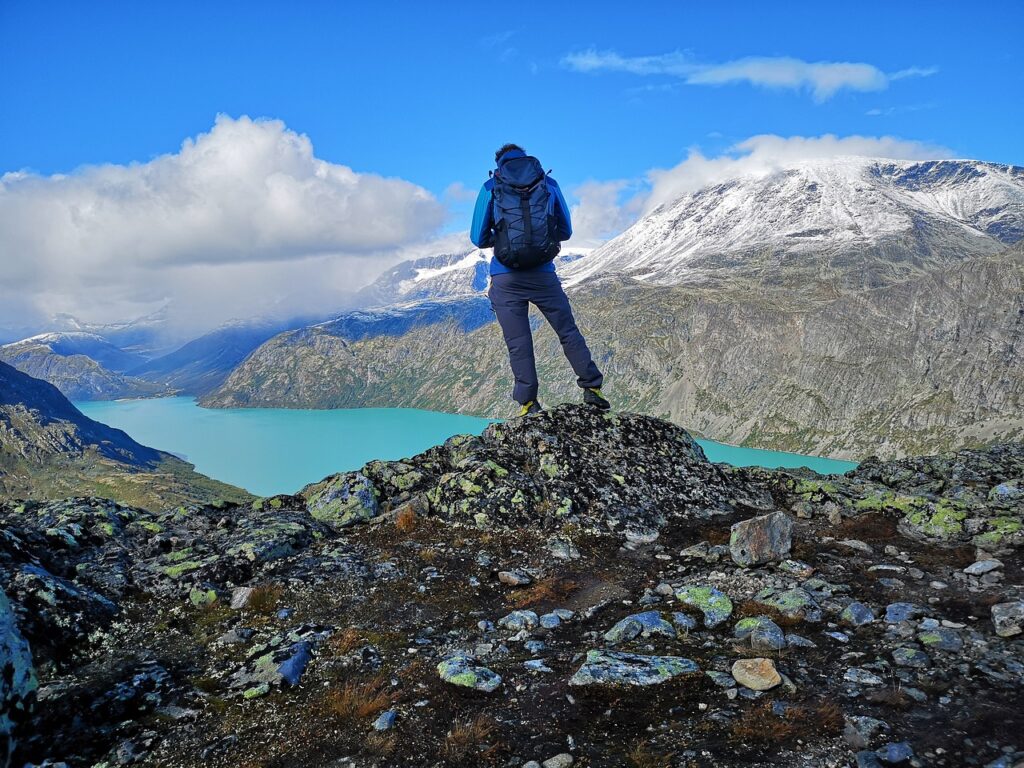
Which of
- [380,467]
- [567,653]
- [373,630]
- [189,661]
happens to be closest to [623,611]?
[567,653]

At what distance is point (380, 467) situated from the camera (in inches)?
621

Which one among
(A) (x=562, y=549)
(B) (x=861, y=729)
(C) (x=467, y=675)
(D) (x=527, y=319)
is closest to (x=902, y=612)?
(B) (x=861, y=729)

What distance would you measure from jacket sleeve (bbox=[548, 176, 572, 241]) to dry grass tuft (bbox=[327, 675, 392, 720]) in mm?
10378

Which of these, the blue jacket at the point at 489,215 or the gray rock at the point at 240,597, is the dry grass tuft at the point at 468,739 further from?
the blue jacket at the point at 489,215

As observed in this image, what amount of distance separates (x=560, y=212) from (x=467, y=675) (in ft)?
34.0

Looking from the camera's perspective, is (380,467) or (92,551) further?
(380,467)

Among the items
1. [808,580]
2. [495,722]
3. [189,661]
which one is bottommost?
[808,580]

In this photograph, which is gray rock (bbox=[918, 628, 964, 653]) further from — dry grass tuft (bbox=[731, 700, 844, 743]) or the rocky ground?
dry grass tuft (bbox=[731, 700, 844, 743])

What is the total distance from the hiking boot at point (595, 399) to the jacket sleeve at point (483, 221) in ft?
17.7

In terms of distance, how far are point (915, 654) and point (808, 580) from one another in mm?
2645

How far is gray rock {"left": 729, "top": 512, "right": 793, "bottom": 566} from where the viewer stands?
10734 millimetres

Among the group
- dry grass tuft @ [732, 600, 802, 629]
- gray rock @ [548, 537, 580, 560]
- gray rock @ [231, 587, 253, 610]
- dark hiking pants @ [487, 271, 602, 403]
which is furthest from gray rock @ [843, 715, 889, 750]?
dark hiking pants @ [487, 271, 602, 403]

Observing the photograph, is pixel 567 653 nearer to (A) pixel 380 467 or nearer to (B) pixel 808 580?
(B) pixel 808 580

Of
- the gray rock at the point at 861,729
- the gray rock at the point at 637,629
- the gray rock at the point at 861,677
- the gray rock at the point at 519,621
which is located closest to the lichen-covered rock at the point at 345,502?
the gray rock at the point at 519,621
